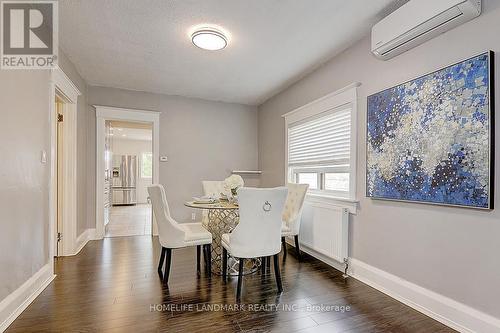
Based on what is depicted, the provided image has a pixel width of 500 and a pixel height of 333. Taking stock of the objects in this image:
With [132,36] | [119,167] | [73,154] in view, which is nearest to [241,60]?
[132,36]

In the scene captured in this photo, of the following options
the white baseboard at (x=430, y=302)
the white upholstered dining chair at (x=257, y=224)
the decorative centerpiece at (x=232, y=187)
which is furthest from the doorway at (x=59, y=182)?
the white baseboard at (x=430, y=302)

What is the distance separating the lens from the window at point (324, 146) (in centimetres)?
301

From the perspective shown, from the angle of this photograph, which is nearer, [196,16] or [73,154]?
[196,16]

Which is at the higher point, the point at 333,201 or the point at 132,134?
the point at 132,134

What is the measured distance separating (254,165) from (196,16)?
350 cm

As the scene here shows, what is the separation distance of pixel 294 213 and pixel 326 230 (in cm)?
46

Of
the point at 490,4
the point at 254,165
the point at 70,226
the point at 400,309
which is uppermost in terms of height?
the point at 490,4

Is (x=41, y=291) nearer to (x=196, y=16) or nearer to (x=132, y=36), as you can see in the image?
(x=132, y=36)

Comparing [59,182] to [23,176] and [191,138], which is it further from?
[191,138]

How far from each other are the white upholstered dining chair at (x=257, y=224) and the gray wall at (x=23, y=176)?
1702mm

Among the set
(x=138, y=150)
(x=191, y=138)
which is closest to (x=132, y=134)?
(x=138, y=150)

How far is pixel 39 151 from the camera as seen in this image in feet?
7.98

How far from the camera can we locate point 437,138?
198 centimetres

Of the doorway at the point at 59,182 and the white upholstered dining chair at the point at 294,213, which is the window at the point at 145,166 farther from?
the white upholstered dining chair at the point at 294,213
